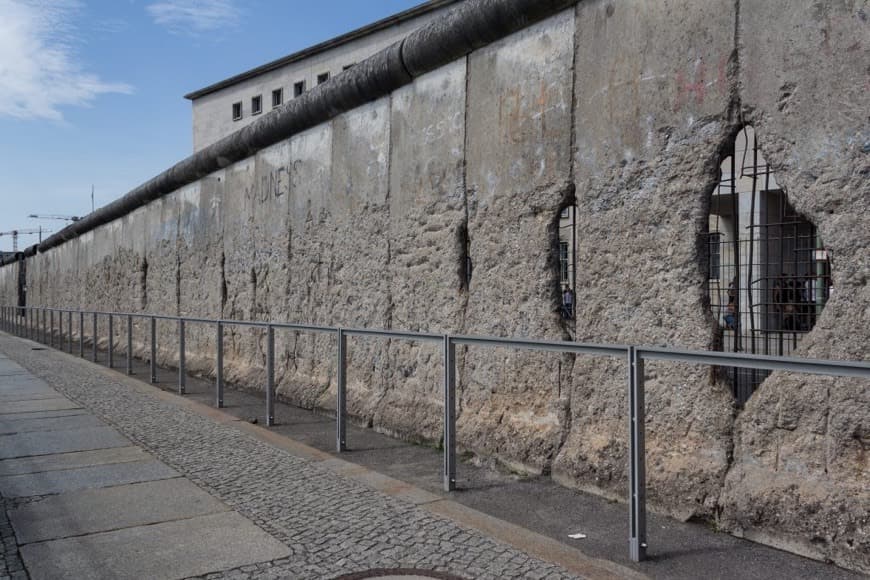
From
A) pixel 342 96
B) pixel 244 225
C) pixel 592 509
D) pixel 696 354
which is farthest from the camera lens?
pixel 244 225

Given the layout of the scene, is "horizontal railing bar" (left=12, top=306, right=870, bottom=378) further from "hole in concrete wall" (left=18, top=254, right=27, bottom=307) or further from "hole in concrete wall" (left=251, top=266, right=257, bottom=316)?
"hole in concrete wall" (left=18, top=254, right=27, bottom=307)

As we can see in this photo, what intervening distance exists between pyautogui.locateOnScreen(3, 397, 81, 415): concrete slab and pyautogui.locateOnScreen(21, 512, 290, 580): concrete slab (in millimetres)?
4945

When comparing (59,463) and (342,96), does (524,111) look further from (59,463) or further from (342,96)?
(59,463)

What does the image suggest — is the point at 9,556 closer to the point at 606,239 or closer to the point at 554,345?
the point at 554,345

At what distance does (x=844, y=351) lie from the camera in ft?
11.5

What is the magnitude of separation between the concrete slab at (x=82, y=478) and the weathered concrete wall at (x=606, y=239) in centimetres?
200

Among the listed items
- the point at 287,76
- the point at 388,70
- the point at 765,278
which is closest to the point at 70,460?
the point at 388,70

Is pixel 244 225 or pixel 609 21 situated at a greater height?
pixel 609 21

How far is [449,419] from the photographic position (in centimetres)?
478

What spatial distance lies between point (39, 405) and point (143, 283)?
669cm

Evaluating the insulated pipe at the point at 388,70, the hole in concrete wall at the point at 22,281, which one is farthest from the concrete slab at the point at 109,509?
the hole in concrete wall at the point at 22,281

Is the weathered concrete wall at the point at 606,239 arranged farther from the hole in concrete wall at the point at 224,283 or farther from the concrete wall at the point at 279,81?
the concrete wall at the point at 279,81

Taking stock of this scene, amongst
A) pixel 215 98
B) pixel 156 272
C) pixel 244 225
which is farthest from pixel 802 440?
pixel 215 98

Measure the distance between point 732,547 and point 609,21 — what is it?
3042 mm
